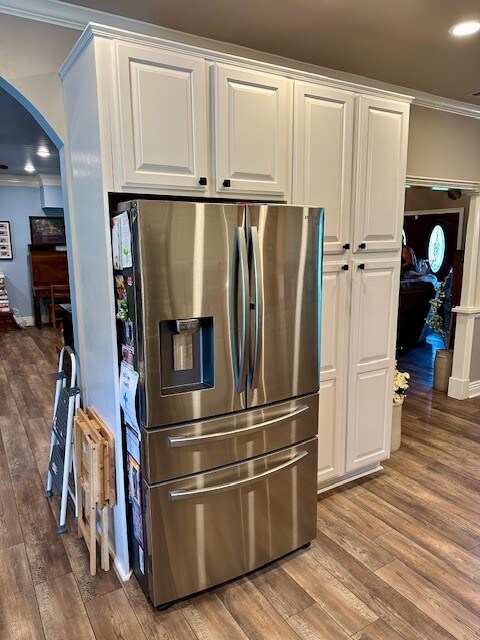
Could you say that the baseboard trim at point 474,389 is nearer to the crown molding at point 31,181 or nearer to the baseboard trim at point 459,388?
the baseboard trim at point 459,388

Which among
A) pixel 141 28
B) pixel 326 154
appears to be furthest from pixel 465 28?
pixel 141 28

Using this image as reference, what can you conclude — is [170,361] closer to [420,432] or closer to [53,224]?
[420,432]

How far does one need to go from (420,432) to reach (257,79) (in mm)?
3014

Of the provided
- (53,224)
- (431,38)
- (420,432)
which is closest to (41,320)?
(53,224)

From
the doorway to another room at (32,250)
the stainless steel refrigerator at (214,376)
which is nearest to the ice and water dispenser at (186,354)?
the stainless steel refrigerator at (214,376)

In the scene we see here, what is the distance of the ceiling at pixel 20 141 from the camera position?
3807mm

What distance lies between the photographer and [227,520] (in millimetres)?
2010

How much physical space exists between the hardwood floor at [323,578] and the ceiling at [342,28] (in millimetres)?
2720

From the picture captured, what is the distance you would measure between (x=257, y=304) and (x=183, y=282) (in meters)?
0.35

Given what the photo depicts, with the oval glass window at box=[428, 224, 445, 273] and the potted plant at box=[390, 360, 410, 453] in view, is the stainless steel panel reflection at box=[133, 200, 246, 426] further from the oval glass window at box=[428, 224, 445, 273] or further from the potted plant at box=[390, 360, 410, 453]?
the oval glass window at box=[428, 224, 445, 273]

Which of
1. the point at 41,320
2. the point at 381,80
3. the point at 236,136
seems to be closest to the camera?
the point at 236,136

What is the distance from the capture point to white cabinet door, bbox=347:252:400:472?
8.71 ft

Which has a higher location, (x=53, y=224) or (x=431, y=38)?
A: (x=431, y=38)

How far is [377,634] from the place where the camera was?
183 centimetres
